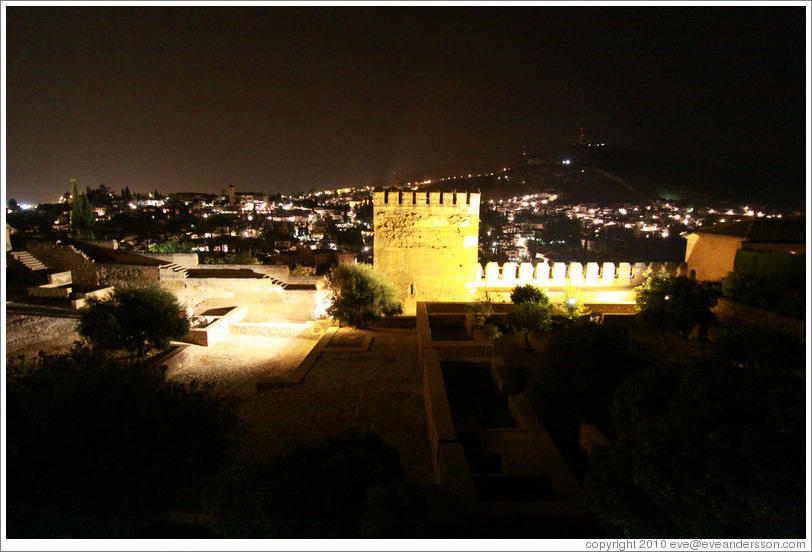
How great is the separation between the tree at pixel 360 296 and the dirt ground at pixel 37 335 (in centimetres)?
573

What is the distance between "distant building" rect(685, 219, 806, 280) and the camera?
9641 millimetres

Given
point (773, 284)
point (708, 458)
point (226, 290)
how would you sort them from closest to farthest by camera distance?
point (708, 458) < point (773, 284) < point (226, 290)

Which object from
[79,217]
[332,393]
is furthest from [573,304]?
[79,217]

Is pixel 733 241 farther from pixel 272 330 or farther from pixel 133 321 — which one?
pixel 133 321

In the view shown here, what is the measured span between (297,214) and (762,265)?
51.5m

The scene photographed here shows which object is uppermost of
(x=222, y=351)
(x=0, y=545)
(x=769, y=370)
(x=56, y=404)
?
(x=769, y=370)

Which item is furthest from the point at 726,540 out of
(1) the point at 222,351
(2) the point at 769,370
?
(1) the point at 222,351

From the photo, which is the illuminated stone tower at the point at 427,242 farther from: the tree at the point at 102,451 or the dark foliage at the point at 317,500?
the dark foliage at the point at 317,500

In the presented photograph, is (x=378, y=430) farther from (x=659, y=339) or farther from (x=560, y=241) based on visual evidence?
(x=560, y=241)

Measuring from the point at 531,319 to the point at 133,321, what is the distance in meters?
7.73

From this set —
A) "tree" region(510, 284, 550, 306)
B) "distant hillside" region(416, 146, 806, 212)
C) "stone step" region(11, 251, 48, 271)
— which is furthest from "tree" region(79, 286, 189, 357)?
"distant hillside" region(416, 146, 806, 212)

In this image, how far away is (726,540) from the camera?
2.48 metres

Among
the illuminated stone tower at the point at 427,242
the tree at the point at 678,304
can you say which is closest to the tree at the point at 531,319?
the tree at the point at 678,304

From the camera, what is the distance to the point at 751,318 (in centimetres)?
739
